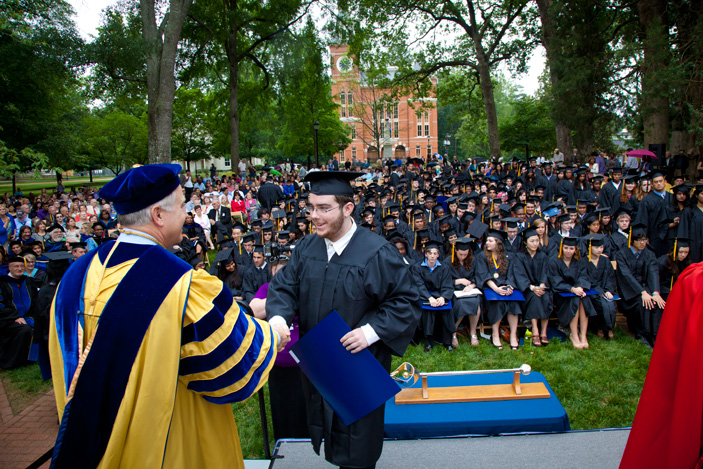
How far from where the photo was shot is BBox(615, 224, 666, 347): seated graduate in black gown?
231 inches

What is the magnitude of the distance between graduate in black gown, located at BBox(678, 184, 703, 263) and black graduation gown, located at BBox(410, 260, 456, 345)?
15.5 feet

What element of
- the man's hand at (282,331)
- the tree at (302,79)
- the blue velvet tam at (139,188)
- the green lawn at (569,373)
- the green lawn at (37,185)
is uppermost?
the tree at (302,79)

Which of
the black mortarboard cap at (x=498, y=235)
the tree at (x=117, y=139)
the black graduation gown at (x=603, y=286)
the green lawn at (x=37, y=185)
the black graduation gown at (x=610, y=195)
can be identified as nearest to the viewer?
the black graduation gown at (x=603, y=286)

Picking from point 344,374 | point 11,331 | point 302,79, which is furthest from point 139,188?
point 302,79

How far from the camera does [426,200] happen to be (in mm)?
10867

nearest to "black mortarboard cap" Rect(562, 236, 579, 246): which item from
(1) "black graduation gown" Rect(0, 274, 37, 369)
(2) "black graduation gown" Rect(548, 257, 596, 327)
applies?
(2) "black graduation gown" Rect(548, 257, 596, 327)

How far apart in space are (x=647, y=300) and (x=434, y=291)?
2.81 m

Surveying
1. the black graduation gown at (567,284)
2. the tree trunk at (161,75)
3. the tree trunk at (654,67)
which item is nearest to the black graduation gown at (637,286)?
the black graduation gown at (567,284)

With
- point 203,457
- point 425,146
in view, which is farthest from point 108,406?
point 425,146

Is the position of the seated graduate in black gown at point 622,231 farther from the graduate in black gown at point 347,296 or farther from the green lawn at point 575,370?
the graduate in black gown at point 347,296

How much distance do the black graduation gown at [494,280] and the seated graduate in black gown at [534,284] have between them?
0.11 m

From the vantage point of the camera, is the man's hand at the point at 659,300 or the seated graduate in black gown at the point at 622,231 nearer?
the man's hand at the point at 659,300

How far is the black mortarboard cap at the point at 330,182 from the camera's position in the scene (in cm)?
235

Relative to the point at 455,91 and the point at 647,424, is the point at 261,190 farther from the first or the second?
the point at 455,91
